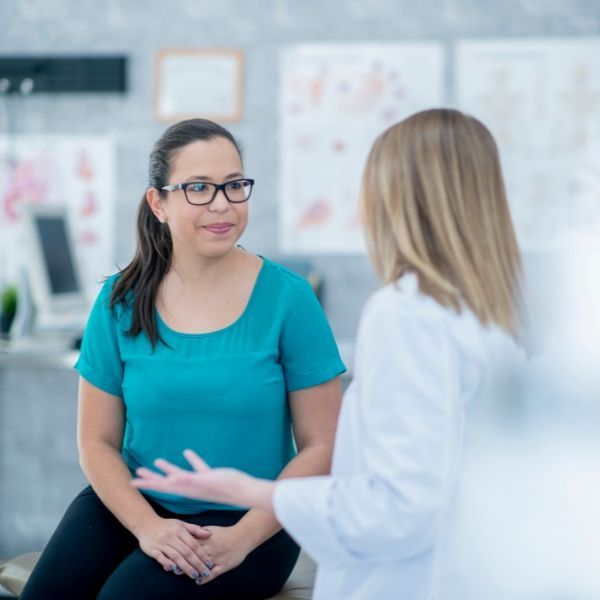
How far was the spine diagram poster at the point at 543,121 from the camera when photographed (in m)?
2.88

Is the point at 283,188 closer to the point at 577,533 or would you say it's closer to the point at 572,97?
the point at 572,97

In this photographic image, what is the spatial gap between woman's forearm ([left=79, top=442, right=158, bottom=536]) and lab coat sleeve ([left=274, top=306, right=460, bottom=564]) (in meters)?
0.49

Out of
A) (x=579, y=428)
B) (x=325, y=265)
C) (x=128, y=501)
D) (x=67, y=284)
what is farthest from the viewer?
(x=325, y=265)

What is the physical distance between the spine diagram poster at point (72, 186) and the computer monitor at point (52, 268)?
0.66ft

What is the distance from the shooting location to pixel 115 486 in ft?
4.68

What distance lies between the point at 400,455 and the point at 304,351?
1.69 feet

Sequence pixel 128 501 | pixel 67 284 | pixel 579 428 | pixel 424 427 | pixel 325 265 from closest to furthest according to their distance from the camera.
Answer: pixel 424 427
pixel 579 428
pixel 128 501
pixel 67 284
pixel 325 265

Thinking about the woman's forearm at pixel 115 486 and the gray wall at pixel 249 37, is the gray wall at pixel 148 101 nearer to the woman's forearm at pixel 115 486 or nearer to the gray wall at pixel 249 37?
the gray wall at pixel 249 37

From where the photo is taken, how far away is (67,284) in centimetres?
283

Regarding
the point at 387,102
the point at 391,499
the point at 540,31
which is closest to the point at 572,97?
the point at 540,31

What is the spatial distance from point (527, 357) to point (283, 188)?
6.78ft

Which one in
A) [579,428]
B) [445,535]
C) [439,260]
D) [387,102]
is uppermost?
[387,102]

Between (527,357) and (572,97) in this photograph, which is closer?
(527,357)

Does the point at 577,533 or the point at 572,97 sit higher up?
the point at 572,97
